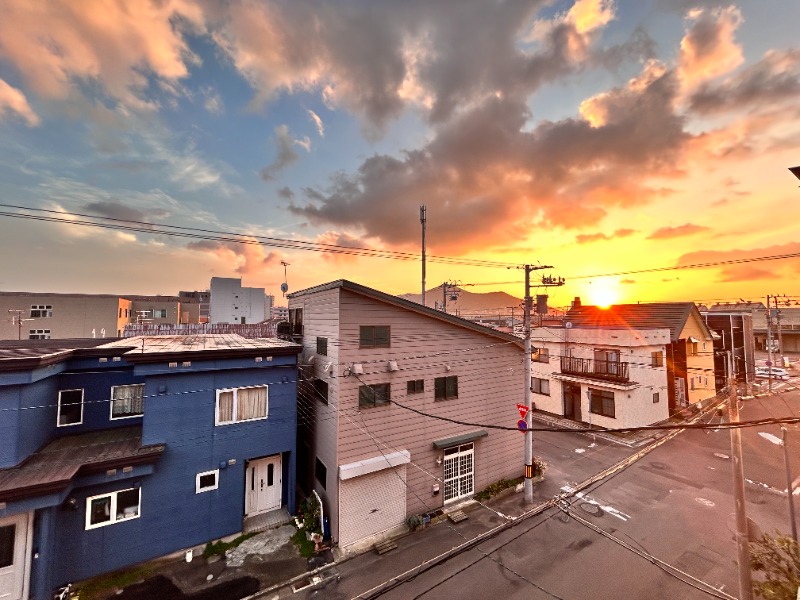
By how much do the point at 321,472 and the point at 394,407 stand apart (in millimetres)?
4586

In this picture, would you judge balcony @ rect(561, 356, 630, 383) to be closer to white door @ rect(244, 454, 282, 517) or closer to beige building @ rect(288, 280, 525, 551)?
beige building @ rect(288, 280, 525, 551)

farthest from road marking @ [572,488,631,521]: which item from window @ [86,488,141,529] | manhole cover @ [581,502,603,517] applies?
window @ [86,488,141,529]

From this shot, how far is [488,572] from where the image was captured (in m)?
12.0

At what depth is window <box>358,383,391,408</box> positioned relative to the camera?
13977mm

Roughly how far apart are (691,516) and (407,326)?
15496mm

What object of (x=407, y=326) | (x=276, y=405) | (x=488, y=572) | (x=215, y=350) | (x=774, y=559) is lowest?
(x=488, y=572)

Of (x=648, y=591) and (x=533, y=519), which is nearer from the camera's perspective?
(x=648, y=591)

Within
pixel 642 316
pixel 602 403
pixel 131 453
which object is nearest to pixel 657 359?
pixel 642 316

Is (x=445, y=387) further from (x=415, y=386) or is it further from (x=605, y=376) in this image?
(x=605, y=376)

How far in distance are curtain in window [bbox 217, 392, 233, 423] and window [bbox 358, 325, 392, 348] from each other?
5864 mm

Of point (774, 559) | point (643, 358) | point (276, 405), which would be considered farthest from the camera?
point (643, 358)

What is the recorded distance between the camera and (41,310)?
48406 mm

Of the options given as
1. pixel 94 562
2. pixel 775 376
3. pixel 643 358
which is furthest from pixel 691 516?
pixel 775 376

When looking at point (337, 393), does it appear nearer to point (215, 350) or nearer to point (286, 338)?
point (215, 350)
